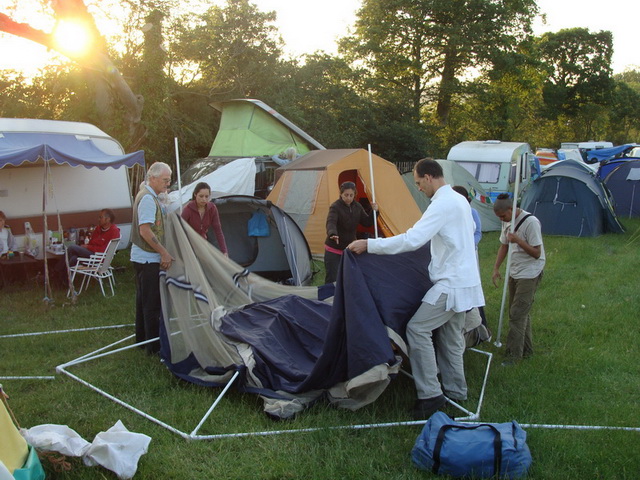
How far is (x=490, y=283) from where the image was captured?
824 cm

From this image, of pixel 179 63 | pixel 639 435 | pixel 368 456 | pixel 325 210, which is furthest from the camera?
pixel 179 63

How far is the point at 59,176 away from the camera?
9320 millimetres

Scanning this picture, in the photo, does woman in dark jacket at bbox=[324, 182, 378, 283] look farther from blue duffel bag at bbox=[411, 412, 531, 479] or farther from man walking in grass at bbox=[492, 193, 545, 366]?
blue duffel bag at bbox=[411, 412, 531, 479]

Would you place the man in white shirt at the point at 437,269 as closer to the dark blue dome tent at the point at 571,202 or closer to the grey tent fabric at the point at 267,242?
the grey tent fabric at the point at 267,242

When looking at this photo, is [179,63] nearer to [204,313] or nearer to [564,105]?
[204,313]

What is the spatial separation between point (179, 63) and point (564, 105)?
30.3 meters

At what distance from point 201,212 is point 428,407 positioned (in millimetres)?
3229

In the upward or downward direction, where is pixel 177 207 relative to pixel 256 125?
downward

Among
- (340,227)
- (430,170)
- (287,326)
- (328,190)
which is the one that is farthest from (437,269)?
(328,190)

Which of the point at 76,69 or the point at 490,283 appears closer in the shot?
the point at 490,283

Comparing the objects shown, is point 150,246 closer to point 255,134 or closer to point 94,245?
point 94,245

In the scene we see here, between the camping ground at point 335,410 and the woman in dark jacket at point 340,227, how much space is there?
1.90 metres

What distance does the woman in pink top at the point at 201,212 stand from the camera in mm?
5793

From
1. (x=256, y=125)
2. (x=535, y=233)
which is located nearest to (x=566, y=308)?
(x=535, y=233)
